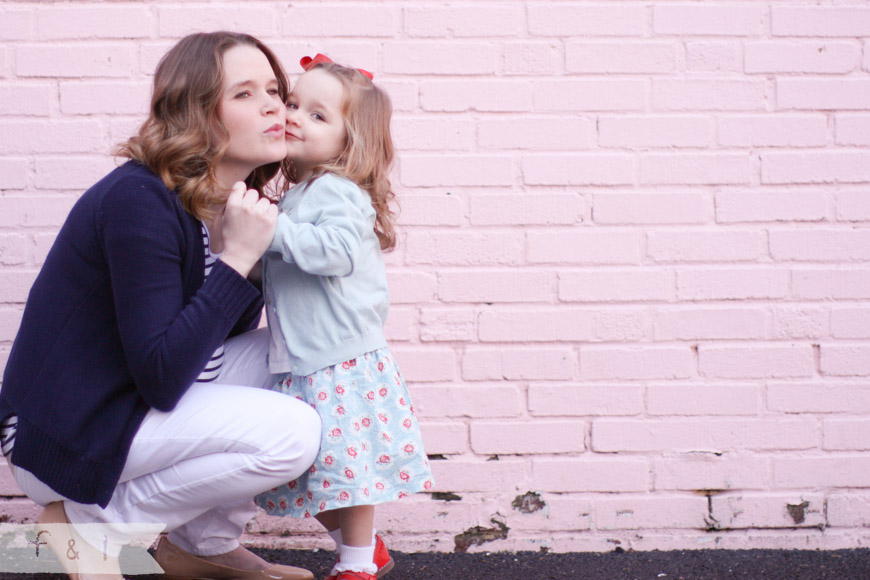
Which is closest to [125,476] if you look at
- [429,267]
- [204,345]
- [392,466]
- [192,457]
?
[192,457]

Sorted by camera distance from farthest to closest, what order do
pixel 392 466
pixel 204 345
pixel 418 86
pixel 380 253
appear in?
pixel 418 86, pixel 380 253, pixel 392 466, pixel 204 345

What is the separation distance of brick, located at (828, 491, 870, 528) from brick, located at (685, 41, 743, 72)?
136 centimetres

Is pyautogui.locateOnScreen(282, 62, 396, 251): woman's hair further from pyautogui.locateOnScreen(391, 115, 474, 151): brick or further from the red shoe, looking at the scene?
the red shoe

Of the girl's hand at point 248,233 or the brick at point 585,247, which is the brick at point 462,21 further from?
the girl's hand at point 248,233

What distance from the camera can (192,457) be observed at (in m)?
1.99

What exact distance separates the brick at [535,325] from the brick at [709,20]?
903 mm

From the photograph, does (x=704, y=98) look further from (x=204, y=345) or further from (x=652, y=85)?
(x=204, y=345)

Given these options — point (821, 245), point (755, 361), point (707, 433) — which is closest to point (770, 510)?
point (707, 433)

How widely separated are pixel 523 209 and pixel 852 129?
1029mm

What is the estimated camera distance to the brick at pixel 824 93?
2.61 metres

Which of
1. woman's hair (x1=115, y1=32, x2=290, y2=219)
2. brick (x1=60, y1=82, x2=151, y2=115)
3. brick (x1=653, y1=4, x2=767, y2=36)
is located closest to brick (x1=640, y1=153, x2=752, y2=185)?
brick (x1=653, y1=4, x2=767, y2=36)

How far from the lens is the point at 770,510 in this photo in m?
2.66

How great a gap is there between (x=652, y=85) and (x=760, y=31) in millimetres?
367

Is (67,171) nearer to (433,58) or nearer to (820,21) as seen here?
(433,58)
